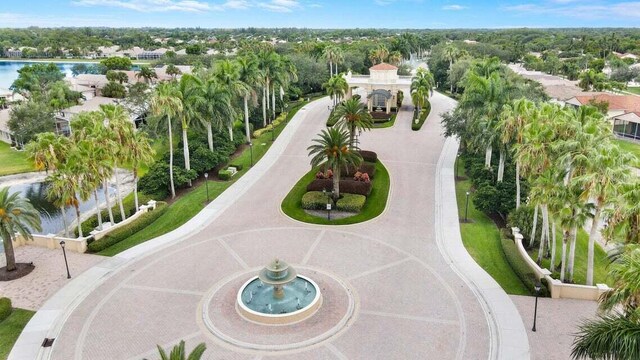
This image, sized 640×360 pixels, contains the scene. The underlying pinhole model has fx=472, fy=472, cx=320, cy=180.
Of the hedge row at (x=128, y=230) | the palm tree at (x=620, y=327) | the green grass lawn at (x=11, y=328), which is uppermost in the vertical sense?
the palm tree at (x=620, y=327)

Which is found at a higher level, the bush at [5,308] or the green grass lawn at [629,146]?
the green grass lawn at [629,146]

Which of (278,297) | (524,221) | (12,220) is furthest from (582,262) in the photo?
(12,220)

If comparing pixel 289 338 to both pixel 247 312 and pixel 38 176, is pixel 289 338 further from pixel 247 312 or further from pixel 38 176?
pixel 38 176

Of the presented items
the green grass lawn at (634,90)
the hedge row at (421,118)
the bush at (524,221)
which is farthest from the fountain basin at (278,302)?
the green grass lawn at (634,90)

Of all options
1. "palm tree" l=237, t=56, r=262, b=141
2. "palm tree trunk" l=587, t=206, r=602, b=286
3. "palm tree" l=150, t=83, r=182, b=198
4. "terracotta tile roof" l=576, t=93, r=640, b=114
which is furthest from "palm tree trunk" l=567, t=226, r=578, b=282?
"terracotta tile roof" l=576, t=93, r=640, b=114

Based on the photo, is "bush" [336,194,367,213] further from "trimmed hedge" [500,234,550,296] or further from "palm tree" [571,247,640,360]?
"palm tree" [571,247,640,360]

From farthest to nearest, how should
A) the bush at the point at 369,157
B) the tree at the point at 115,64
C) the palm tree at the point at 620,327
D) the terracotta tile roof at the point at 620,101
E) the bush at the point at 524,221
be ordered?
the tree at the point at 115,64 < the terracotta tile roof at the point at 620,101 < the bush at the point at 369,157 < the bush at the point at 524,221 < the palm tree at the point at 620,327

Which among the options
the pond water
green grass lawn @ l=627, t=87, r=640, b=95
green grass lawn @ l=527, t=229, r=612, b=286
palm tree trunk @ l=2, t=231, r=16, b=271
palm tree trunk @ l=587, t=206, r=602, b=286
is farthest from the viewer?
green grass lawn @ l=627, t=87, r=640, b=95

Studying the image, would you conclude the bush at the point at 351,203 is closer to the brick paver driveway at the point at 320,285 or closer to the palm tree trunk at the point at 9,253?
the brick paver driveway at the point at 320,285
